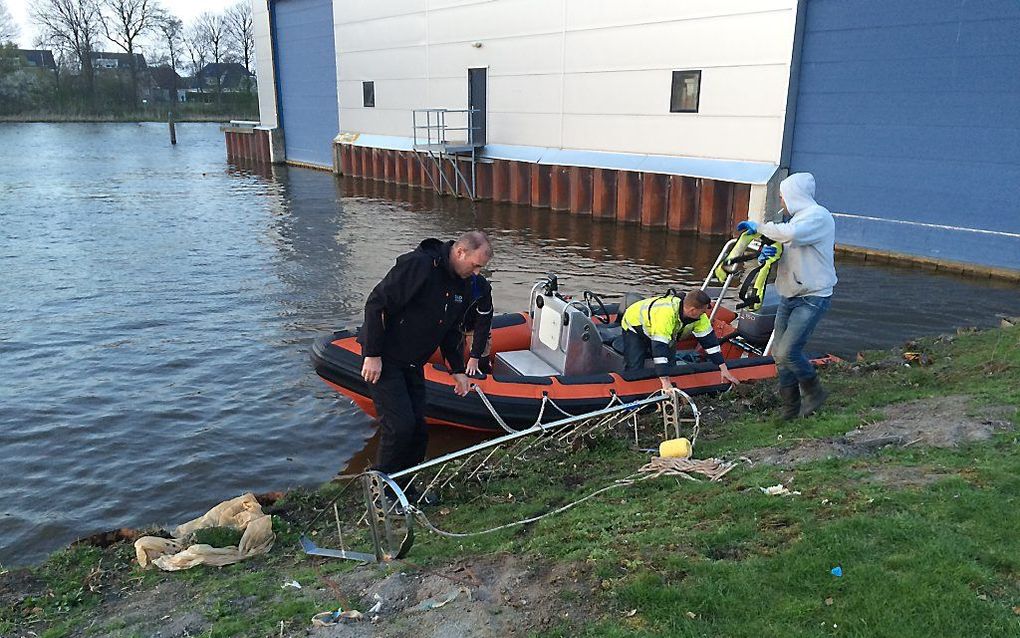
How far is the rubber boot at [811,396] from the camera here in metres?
5.96

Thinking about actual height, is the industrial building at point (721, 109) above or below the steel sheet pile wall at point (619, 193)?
above

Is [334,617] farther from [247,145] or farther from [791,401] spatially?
[247,145]

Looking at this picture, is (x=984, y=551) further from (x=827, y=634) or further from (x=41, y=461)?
(x=41, y=461)

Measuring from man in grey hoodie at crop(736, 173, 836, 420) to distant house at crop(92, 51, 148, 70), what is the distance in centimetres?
8411

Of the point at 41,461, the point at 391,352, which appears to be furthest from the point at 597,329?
the point at 41,461

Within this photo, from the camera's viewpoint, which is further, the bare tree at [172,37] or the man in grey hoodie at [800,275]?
the bare tree at [172,37]

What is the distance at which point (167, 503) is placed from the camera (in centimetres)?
653

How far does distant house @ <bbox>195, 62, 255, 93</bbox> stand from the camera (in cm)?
8675

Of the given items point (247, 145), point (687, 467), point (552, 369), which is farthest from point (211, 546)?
point (247, 145)

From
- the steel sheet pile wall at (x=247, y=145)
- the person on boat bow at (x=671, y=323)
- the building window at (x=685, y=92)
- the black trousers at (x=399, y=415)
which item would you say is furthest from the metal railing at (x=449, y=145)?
the black trousers at (x=399, y=415)

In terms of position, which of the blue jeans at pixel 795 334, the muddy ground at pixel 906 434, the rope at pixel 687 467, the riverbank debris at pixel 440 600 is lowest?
the rope at pixel 687 467

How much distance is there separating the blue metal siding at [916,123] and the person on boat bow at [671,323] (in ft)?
29.3

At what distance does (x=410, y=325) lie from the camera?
4.91 metres

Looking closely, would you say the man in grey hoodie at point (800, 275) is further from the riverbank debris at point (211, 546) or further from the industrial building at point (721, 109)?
the industrial building at point (721, 109)
